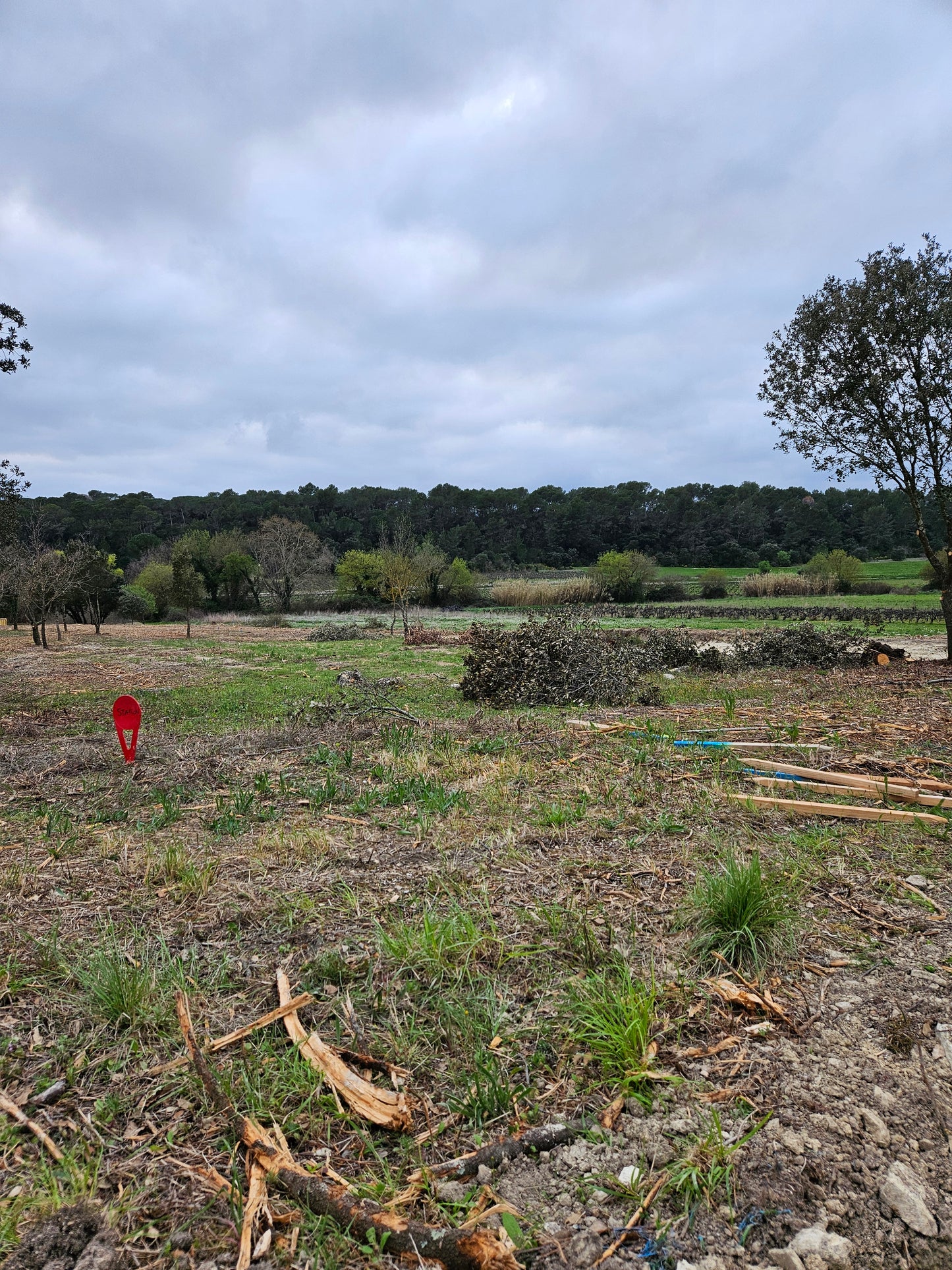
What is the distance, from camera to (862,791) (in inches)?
207

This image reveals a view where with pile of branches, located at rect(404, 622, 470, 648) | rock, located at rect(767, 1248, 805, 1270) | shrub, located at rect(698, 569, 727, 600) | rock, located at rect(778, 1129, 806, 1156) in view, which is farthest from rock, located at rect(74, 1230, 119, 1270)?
shrub, located at rect(698, 569, 727, 600)

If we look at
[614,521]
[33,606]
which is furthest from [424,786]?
[614,521]

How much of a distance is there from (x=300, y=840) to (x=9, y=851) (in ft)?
6.51

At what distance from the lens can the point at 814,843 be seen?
4234 mm

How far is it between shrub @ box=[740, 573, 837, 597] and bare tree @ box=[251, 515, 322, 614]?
120 feet

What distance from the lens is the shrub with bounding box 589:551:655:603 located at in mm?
49781

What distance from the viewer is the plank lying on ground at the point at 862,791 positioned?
499 centimetres

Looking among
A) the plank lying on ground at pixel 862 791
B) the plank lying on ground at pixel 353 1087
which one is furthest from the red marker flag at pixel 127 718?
the plank lying on ground at pixel 862 791

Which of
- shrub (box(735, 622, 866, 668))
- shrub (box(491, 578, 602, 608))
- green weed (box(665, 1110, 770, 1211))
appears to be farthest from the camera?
shrub (box(491, 578, 602, 608))

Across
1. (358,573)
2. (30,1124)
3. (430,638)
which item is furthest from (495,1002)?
(358,573)

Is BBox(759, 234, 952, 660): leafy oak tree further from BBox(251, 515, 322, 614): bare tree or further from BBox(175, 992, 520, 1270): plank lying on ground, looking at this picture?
BBox(251, 515, 322, 614): bare tree

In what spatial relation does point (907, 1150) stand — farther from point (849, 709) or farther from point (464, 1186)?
point (849, 709)

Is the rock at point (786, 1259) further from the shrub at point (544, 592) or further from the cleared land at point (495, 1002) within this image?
the shrub at point (544, 592)

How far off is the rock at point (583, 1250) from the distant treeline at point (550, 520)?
7183 centimetres
